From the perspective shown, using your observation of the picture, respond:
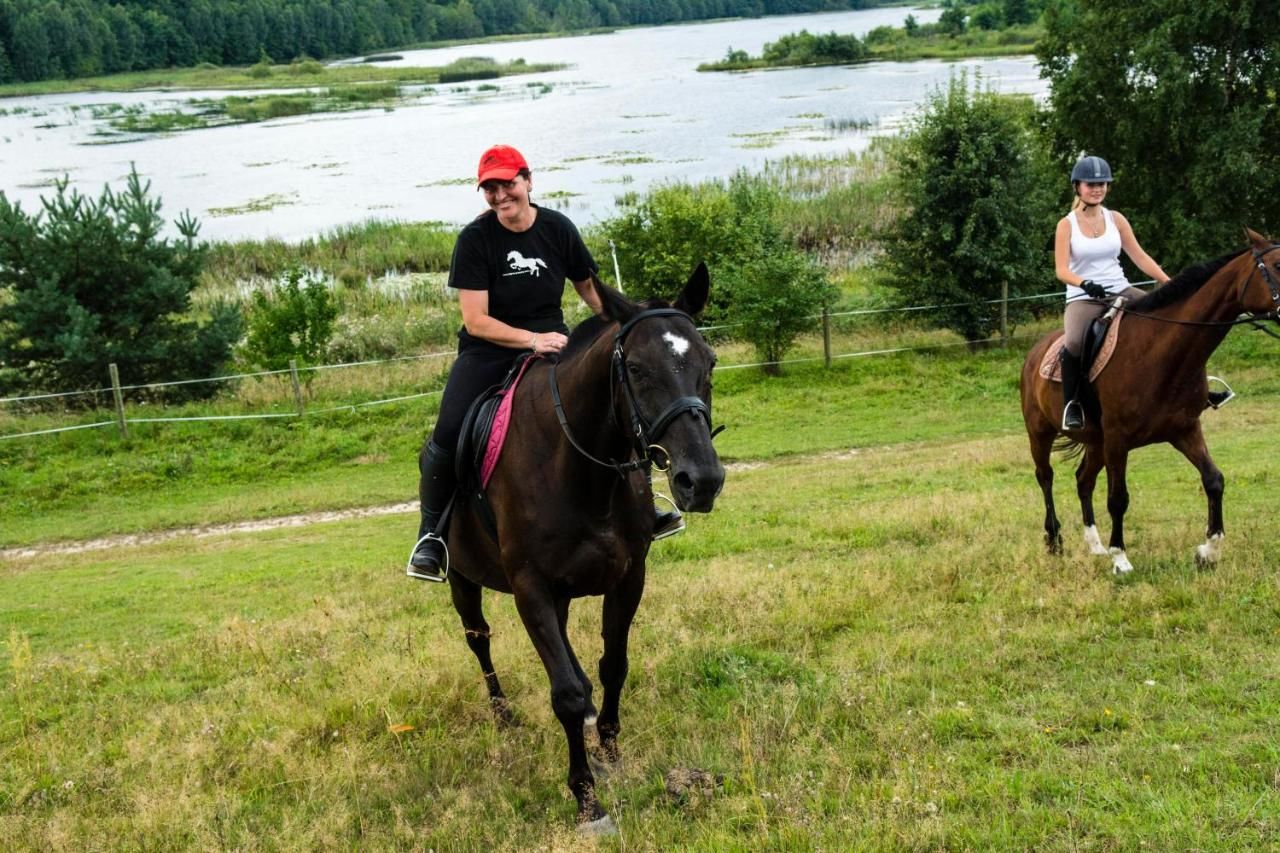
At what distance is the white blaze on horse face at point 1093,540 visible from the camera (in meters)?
9.18

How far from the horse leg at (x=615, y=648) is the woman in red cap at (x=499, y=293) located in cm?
54

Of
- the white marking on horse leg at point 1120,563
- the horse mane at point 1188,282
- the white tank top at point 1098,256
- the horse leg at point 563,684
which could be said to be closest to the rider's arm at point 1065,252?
the white tank top at point 1098,256

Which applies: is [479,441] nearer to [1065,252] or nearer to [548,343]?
[548,343]

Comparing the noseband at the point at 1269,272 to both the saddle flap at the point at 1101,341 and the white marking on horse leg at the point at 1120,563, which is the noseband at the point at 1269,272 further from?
the white marking on horse leg at the point at 1120,563

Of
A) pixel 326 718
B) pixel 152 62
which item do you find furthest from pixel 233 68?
pixel 326 718

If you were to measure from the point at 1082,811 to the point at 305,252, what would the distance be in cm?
3847

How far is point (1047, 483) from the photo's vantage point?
10.2 meters

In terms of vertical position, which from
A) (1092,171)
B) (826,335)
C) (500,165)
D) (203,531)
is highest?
(500,165)

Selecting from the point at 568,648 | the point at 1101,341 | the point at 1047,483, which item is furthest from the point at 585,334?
the point at 1047,483

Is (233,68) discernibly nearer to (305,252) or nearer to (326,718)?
(305,252)

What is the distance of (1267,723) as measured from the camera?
17.2ft

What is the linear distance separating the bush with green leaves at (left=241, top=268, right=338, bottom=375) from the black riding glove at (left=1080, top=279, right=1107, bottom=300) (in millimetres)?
19501

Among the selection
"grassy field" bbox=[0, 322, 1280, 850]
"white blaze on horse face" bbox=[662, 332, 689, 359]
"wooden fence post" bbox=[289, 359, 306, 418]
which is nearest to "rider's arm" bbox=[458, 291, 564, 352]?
"white blaze on horse face" bbox=[662, 332, 689, 359]

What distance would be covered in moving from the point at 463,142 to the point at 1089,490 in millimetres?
59428
